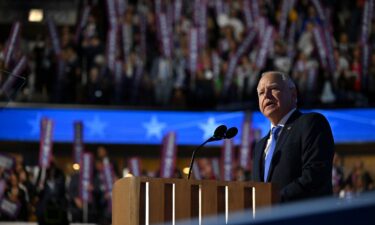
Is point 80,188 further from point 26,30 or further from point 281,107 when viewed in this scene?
point 281,107

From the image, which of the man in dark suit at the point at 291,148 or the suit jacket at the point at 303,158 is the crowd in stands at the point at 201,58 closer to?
the man in dark suit at the point at 291,148

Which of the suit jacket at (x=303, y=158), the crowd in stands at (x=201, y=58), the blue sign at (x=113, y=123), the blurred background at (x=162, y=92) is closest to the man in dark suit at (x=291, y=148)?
the suit jacket at (x=303, y=158)

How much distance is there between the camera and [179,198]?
4059 millimetres

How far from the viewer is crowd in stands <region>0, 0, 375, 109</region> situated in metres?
16.2

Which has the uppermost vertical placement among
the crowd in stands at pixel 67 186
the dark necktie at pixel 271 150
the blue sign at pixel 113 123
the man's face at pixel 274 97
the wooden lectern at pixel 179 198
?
the man's face at pixel 274 97

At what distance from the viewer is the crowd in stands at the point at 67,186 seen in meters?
14.7

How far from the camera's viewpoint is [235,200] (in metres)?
3.96

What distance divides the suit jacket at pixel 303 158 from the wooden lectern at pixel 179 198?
1.44 ft

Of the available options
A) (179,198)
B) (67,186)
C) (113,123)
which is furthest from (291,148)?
(113,123)

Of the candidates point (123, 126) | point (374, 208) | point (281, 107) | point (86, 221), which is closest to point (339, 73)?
point (123, 126)

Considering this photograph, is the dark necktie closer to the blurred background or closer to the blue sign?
the blurred background

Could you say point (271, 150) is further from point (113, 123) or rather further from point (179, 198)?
point (113, 123)

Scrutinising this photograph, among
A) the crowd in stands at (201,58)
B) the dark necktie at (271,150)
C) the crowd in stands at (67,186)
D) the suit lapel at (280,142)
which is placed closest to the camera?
the suit lapel at (280,142)

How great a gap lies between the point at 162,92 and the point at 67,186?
7.50 ft
